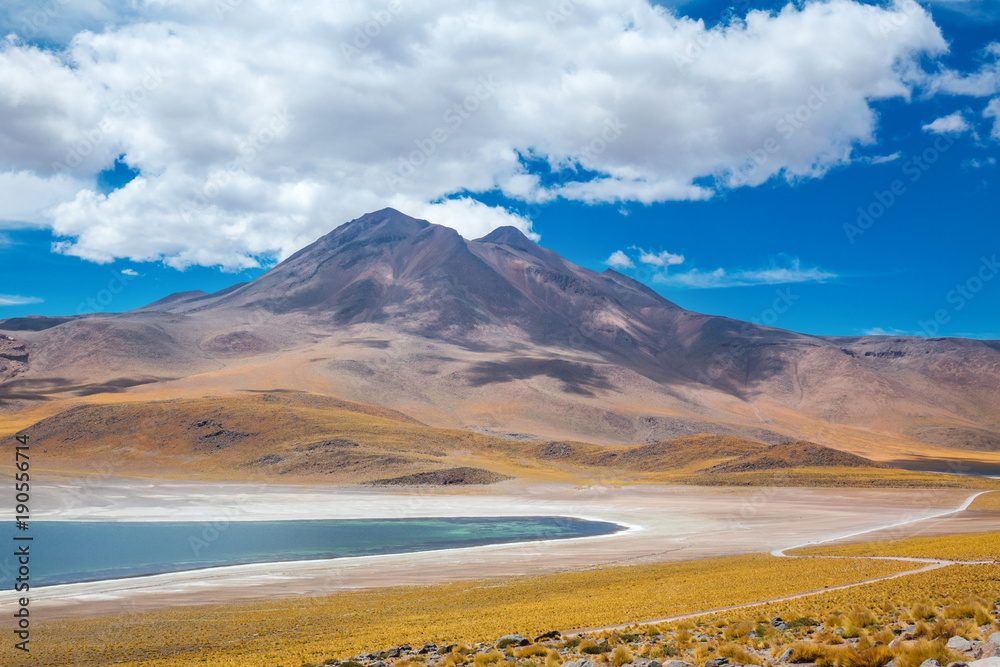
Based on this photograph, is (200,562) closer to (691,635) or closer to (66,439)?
(691,635)

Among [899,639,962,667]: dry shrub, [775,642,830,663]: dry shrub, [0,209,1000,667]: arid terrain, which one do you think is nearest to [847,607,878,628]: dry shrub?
[0,209,1000,667]: arid terrain

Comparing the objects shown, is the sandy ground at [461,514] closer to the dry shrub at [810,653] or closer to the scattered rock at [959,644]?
the dry shrub at [810,653]

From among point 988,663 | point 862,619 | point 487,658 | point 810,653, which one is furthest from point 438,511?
point 988,663

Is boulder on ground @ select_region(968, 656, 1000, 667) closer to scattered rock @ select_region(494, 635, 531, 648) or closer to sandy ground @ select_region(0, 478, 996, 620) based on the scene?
scattered rock @ select_region(494, 635, 531, 648)

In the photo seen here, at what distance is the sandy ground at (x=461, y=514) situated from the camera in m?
28.5

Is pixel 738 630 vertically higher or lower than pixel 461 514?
higher

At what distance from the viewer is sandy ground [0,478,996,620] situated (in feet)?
93.5

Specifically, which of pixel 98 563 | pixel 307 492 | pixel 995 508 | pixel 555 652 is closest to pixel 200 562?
pixel 98 563

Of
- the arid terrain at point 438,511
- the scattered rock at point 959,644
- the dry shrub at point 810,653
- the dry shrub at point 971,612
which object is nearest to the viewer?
the scattered rock at point 959,644

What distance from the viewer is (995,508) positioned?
59344 mm

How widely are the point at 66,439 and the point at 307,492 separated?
60.3 m

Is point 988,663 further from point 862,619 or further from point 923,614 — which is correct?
point 923,614

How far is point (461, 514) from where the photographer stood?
6669 centimetres

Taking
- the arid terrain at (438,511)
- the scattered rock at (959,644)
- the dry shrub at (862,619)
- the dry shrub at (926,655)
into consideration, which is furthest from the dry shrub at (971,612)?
the dry shrub at (926,655)
